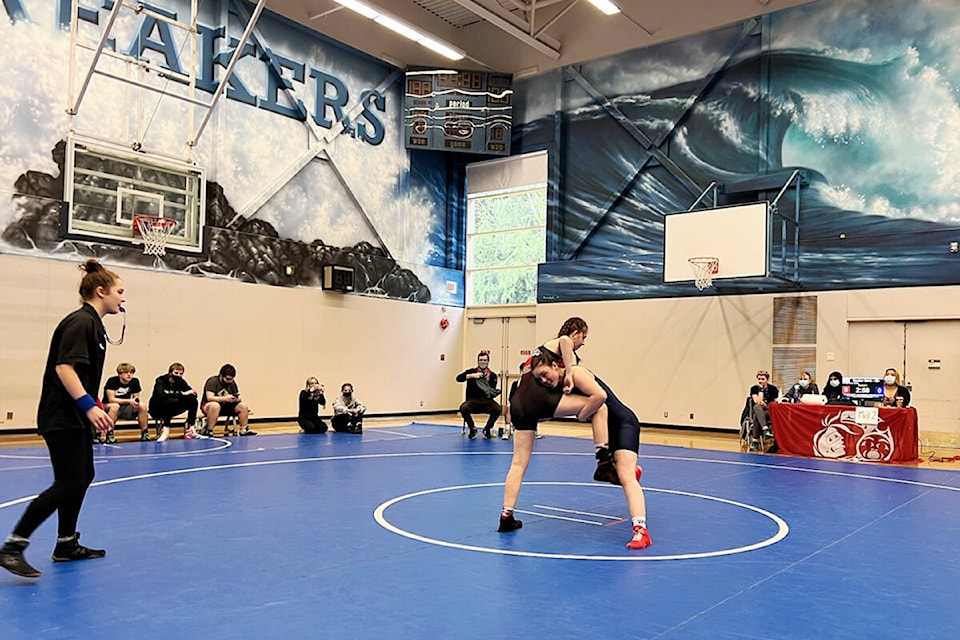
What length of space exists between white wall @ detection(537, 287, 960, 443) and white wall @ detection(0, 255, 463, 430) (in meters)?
3.78

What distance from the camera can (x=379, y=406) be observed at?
20.6m

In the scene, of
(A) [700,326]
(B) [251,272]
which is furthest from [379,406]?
(A) [700,326]

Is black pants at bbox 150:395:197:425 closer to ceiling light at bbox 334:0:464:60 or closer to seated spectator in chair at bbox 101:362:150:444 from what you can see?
seated spectator in chair at bbox 101:362:150:444

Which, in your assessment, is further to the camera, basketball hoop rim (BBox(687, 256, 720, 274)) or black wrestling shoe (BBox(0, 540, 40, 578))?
basketball hoop rim (BBox(687, 256, 720, 274))

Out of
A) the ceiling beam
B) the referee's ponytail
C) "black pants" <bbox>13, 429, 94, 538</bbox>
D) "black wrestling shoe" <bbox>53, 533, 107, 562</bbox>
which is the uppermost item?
the ceiling beam

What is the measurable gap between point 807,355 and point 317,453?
11241mm

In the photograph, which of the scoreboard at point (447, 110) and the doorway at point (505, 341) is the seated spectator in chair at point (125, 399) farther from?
the scoreboard at point (447, 110)

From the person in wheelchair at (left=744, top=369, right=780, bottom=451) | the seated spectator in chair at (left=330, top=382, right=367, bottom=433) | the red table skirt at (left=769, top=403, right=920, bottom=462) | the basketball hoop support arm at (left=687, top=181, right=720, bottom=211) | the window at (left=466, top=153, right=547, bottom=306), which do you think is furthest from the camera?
the window at (left=466, top=153, right=547, bottom=306)

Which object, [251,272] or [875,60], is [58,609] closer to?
[251,272]

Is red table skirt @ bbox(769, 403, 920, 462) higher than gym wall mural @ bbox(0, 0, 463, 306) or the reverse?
the reverse

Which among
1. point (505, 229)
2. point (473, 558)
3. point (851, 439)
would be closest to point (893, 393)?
point (851, 439)

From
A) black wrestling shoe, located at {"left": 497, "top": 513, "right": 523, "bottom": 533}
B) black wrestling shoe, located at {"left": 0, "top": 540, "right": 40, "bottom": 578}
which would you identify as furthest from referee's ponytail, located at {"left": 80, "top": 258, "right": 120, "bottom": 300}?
black wrestling shoe, located at {"left": 497, "top": 513, "right": 523, "bottom": 533}

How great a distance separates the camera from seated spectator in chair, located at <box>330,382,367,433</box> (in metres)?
15.0

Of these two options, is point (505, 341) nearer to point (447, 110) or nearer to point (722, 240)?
point (447, 110)
